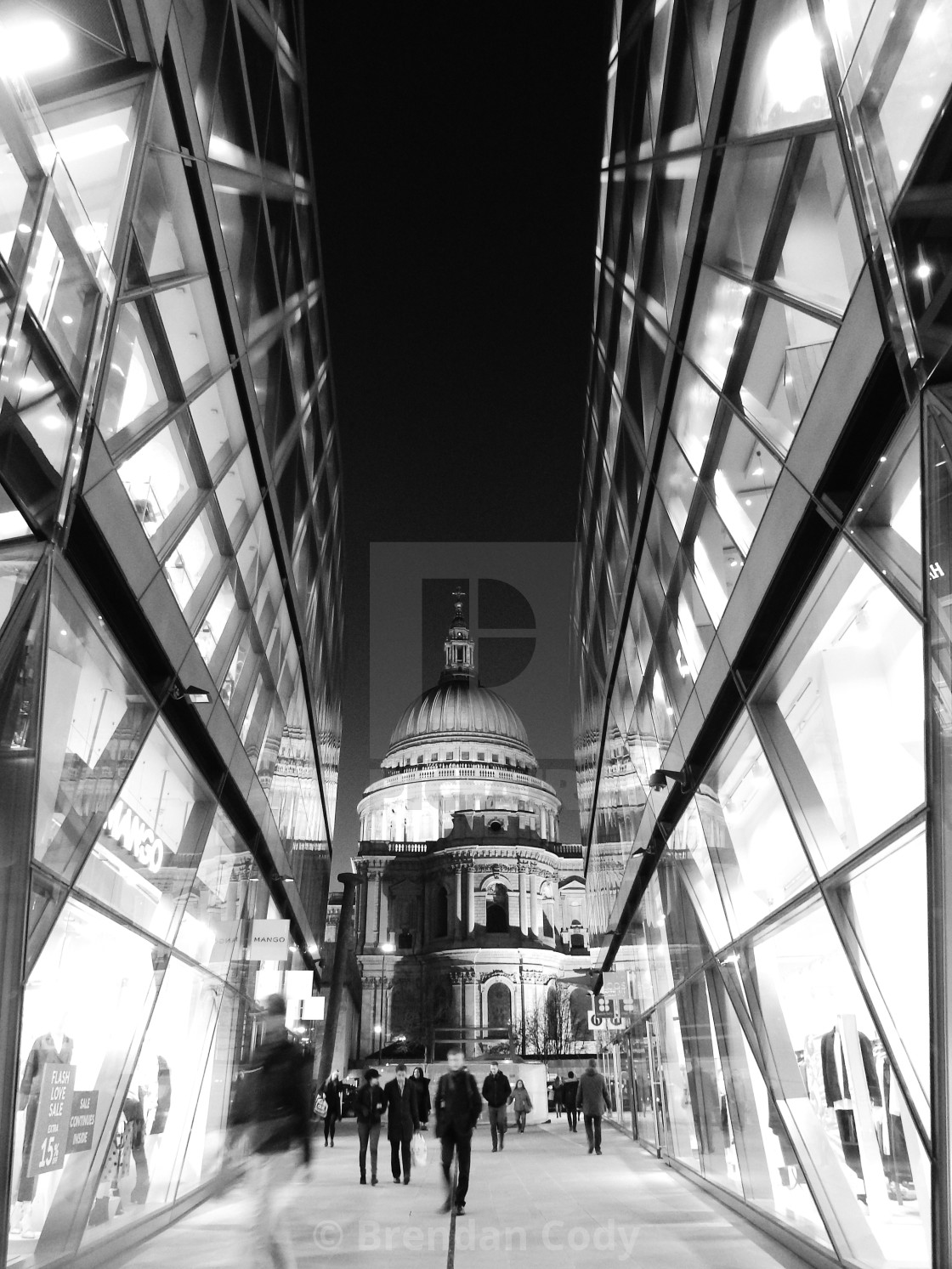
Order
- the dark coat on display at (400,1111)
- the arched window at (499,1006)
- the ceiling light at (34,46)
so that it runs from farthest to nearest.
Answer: the arched window at (499,1006) → the dark coat on display at (400,1111) → the ceiling light at (34,46)

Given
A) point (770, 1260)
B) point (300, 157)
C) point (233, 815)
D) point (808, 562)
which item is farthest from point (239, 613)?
point (770, 1260)

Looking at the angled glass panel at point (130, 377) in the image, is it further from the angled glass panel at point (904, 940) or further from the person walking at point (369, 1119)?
the person walking at point (369, 1119)

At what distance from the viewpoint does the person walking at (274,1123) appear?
574 cm

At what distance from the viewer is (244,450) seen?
1262cm

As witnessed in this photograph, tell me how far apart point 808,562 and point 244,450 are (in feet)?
27.7

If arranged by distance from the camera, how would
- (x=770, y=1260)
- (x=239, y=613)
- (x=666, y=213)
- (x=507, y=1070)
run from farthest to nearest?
1. (x=507, y=1070)
2. (x=239, y=613)
3. (x=666, y=213)
4. (x=770, y=1260)

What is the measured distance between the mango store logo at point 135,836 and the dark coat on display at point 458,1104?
4.01 m

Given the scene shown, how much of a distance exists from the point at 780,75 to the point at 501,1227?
11050 millimetres

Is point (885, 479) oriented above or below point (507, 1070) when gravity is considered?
above

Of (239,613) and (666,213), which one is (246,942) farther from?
(666,213)

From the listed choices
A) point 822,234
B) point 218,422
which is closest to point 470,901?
point 218,422

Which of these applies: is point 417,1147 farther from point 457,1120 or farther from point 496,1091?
point 457,1120

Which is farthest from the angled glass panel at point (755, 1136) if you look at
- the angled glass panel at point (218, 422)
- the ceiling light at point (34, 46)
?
the ceiling light at point (34, 46)

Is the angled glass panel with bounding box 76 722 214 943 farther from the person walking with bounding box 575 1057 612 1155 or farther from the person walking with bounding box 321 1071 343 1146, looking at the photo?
the person walking with bounding box 321 1071 343 1146
